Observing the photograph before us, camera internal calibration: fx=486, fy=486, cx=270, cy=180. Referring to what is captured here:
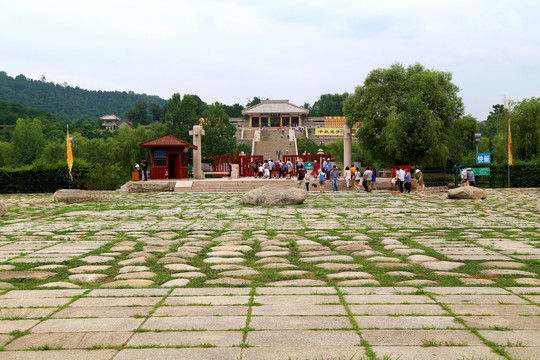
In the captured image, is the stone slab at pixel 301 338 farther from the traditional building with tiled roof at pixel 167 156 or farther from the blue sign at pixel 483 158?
the traditional building with tiled roof at pixel 167 156

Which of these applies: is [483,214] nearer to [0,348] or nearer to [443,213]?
[443,213]

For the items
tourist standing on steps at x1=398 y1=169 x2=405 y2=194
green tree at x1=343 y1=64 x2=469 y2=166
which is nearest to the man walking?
tourist standing on steps at x1=398 y1=169 x2=405 y2=194

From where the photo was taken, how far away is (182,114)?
3519 centimetres

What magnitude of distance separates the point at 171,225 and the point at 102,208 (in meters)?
5.20

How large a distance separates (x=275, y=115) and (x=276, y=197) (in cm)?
6251

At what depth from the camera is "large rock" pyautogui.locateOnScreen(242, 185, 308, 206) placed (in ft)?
47.6

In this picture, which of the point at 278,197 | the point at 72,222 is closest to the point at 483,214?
the point at 278,197

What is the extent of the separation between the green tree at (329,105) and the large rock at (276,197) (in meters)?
81.7

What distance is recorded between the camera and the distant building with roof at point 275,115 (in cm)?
7522

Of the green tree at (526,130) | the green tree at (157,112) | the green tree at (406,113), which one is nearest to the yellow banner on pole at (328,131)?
the green tree at (406,113)

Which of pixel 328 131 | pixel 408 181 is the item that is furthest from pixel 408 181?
pixel 328 131

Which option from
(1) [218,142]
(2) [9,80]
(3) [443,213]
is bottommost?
(3) [443,213]

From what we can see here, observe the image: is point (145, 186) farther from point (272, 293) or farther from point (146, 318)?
point (146, 318)

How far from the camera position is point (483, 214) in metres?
11.7
